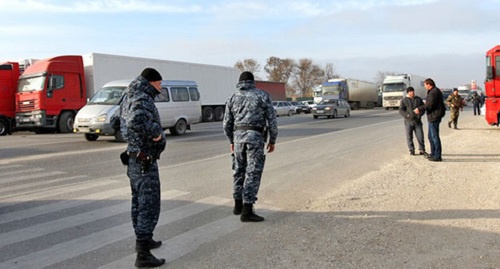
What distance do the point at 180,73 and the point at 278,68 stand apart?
71.8 meters

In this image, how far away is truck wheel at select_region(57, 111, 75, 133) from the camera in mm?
20406

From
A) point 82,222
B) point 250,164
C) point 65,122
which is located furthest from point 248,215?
point 65,122

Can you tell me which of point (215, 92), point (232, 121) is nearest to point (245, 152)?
point (232, 121)

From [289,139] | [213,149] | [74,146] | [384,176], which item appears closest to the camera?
[384,176]

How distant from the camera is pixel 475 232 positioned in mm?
4789

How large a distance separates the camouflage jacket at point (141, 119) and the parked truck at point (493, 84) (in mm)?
15342

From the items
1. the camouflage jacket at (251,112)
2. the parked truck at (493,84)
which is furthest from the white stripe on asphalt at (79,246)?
the parked truck at (493,84)

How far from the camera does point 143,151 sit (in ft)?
13.3

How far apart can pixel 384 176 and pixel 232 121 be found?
3870mm

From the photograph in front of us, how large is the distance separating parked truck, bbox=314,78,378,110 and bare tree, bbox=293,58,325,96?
133 ft

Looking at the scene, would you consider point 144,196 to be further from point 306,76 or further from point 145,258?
point 306,76

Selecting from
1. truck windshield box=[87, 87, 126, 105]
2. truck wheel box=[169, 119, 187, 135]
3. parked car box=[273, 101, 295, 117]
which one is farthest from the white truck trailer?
parked car box=[273, 101, 295, 117]

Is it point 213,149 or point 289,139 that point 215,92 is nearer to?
point 289,139

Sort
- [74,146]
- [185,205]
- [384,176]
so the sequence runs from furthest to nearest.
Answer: [74,146]
[384,176]
[185,205]
